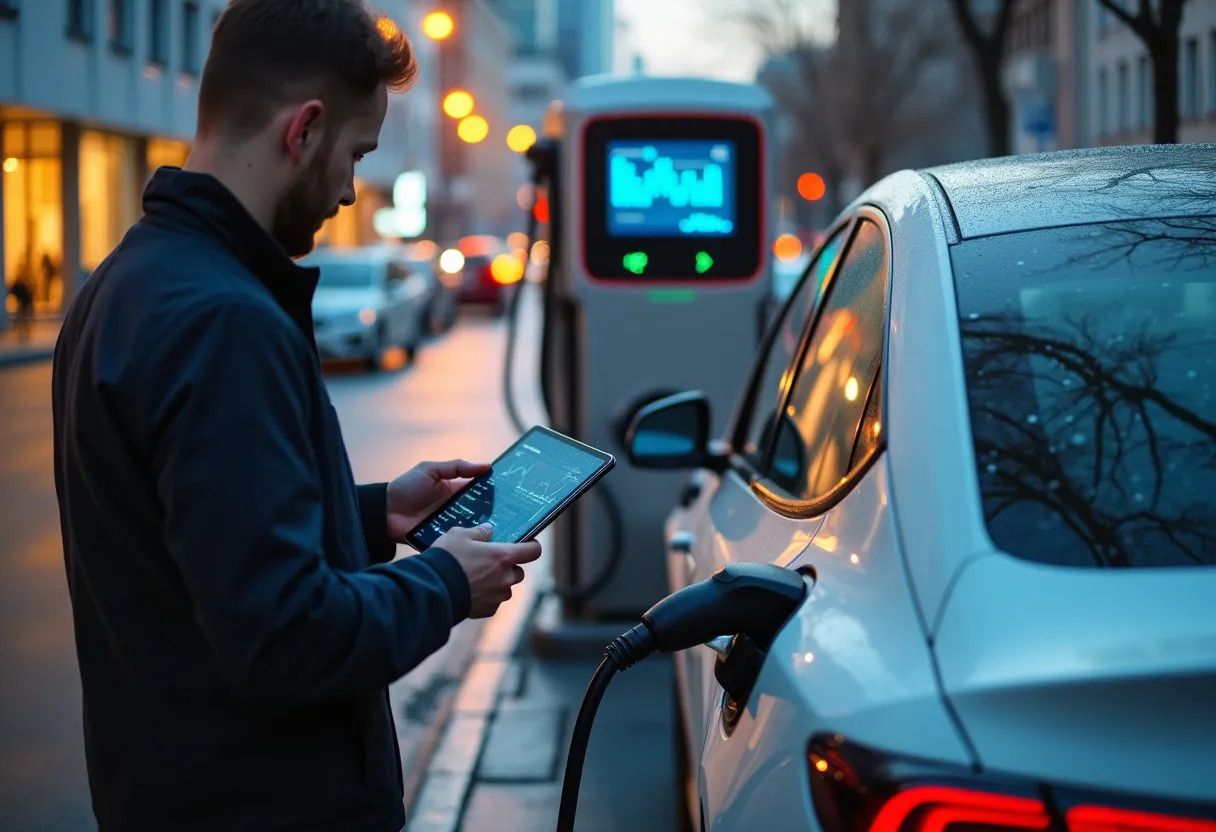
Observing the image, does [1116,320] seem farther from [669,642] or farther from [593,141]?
[593,141]

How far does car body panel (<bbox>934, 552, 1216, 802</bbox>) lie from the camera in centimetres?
176

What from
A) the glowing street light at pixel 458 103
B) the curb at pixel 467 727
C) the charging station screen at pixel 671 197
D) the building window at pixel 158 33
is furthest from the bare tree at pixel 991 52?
the building window at pixel 158 33

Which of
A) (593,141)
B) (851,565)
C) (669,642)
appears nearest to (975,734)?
(851,565)

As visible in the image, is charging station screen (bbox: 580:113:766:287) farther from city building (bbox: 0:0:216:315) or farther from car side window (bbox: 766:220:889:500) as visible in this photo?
city building (bbox: 0:0:216:315)

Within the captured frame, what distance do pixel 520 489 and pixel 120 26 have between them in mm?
34658

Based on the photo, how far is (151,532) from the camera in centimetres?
208

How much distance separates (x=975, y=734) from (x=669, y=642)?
71 centimetres

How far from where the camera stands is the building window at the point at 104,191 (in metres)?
35.4

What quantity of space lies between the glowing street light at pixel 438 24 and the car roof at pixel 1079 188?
65.8 ft

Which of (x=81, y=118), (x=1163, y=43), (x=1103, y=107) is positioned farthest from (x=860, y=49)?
(x=1163, y=43)

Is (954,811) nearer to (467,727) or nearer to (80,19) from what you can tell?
(467,727)

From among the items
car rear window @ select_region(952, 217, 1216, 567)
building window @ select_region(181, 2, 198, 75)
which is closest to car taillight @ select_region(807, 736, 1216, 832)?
car rear window @ select_region(952, 217, 1216, 567)

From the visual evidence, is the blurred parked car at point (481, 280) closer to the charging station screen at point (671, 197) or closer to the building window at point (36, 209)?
the building window at point (36, 209)

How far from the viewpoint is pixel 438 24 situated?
904 inches
